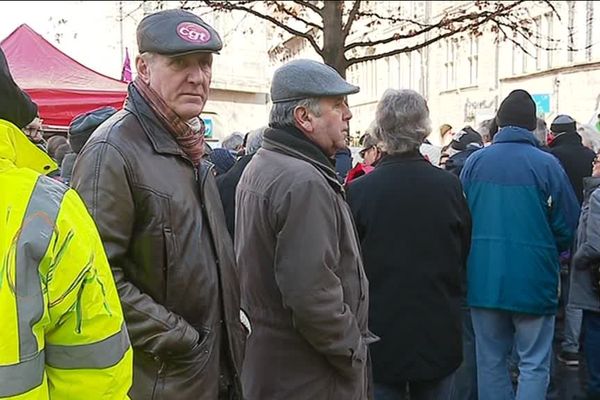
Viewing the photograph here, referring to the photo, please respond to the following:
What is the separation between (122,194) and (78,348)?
2.31ft

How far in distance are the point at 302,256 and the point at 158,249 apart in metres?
0.65

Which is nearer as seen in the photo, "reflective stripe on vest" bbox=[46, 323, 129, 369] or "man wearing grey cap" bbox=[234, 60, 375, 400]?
"reflective stripe on vest" bbox=[46, 323, 129, 369]

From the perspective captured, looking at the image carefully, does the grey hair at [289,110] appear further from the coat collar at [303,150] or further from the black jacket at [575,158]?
the black jacket at [575,158]

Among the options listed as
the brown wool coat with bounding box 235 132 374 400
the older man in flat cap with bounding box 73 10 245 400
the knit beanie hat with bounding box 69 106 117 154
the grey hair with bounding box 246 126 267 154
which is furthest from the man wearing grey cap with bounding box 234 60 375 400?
the grey hair with bounding box 246 126 267 154

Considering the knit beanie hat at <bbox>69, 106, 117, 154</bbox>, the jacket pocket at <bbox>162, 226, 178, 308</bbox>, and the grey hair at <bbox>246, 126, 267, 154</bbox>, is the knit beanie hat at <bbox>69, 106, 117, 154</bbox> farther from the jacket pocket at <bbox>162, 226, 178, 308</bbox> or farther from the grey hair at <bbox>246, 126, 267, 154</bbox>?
the jacket pocket at <bbox>162, 226, 178, 308</bbox>

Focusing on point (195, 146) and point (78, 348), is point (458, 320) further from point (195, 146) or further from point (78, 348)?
point (78, 348)

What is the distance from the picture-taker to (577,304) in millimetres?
4816

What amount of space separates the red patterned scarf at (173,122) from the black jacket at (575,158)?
4.70m

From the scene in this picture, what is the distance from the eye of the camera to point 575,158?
6.21 metres

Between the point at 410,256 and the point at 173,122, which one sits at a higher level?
the point at 173,122

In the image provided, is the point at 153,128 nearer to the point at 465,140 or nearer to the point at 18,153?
the point at 18,153

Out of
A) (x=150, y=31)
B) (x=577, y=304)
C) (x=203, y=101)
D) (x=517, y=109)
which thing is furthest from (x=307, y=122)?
(x=577, y=304)

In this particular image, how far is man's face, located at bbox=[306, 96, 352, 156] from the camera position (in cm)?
279

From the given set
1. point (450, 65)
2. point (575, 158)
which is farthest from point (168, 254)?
point (450, 65)
